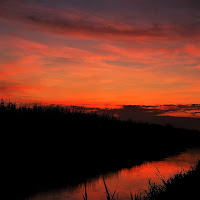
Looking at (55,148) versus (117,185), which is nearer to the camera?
(117,185)

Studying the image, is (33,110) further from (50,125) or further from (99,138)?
(99,138)

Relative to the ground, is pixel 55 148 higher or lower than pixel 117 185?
higher

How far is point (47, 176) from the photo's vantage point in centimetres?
1538

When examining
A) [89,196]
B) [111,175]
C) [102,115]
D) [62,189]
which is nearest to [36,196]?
[62,189]

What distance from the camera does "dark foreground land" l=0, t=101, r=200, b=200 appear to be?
14992mm

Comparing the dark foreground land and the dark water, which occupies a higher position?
the dark foreground land

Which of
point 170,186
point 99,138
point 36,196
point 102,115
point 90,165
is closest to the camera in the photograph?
point 170,186

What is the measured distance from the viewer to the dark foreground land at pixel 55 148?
49.2ft

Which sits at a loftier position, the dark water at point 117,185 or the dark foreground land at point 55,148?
the dark foreground land at point 55,148

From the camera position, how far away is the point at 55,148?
65.6 ft

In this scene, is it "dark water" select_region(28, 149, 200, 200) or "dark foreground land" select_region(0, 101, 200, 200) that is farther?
"dark foreground land" select_region(0, 101, 200, 200)

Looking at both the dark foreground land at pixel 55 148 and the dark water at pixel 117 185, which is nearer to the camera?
the dark water at pixel 117 185

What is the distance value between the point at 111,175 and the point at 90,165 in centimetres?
241

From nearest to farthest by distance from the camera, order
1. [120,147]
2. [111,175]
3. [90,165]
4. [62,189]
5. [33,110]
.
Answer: [62,189] < [111,175] < [90,165] < [33,110] < [120,147]
